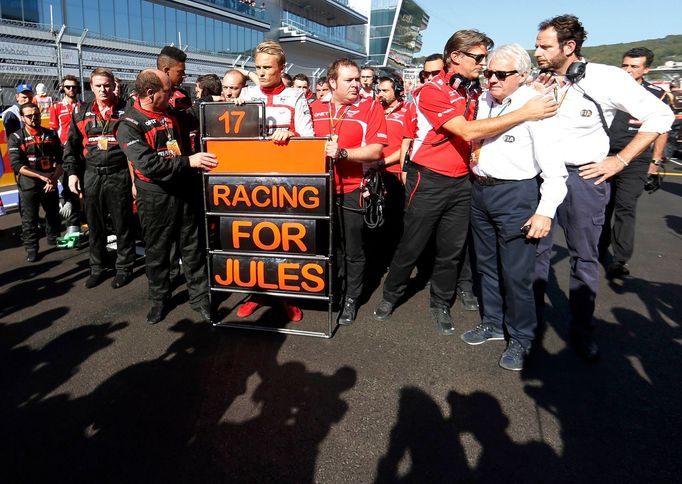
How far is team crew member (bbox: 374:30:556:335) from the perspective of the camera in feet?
10.4

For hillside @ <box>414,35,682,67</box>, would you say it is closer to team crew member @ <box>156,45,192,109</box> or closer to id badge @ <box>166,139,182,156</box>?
team crew member @ <box>156,45,192,109</box>

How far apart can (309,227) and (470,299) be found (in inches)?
75.2

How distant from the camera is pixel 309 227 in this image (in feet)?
11.5

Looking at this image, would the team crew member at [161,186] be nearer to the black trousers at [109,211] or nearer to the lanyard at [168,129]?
the lanyard at [168,129]

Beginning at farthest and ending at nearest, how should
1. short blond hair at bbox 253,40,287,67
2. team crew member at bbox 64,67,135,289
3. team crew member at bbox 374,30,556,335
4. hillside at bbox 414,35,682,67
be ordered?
1. hillside at bbox 414,35,682,67
2. team crew member at bbox 64,67,135,289
3. short blond hair at bbox 253,40,287,67
4. team crew member at bbox 374,30,556,335

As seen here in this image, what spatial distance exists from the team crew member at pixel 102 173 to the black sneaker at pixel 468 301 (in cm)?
357

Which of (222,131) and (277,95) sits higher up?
(277,95)

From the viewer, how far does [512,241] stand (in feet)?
10.7

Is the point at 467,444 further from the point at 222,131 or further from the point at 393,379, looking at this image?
the point at 222,131

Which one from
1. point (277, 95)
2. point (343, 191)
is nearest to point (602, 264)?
point (343, 191)

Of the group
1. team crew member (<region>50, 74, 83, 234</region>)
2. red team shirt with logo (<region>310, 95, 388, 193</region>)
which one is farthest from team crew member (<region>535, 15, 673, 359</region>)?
team crew member (<region>50, 74, 83, 234</region>)

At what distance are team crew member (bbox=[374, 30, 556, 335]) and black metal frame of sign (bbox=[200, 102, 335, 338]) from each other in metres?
0.75

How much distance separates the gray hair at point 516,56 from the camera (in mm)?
2888

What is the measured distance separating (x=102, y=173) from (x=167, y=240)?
1351 millimetres
